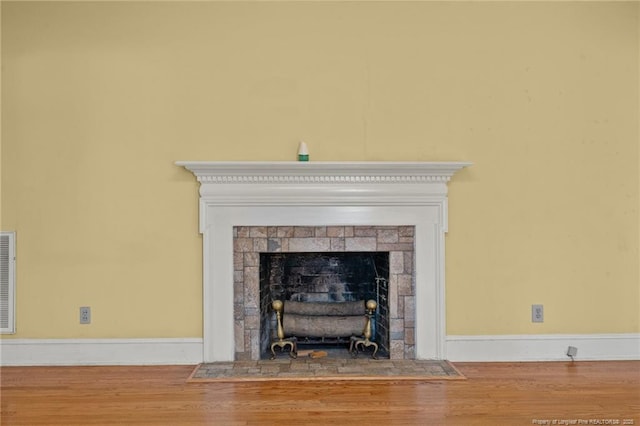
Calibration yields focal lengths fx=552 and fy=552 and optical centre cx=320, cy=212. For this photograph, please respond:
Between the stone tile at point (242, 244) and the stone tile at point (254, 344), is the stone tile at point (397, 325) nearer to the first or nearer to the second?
the stone tile at point (254, 344)

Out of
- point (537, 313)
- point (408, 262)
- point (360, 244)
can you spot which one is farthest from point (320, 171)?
point (537, 313)

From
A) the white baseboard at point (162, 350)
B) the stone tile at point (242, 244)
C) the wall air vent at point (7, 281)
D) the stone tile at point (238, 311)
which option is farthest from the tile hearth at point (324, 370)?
the wall air vent at point (7, 281)

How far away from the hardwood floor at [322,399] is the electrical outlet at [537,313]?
0.32m

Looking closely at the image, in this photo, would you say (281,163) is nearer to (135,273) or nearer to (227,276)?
(227,276)

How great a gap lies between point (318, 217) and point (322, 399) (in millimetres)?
1199

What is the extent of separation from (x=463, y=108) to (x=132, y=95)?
222 cm

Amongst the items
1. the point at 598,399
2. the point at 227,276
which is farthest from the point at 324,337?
the point at 598,399

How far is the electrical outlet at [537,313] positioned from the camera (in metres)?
3.75

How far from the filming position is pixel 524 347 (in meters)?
3.74

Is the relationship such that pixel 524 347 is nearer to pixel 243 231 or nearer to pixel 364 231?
pixel 364 231

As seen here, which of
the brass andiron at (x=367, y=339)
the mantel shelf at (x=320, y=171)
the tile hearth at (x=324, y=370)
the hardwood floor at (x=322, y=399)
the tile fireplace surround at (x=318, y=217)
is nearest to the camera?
the hardwood floor at (x=322, y=399)

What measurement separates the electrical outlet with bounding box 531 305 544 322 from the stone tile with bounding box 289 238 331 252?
1.45 meters

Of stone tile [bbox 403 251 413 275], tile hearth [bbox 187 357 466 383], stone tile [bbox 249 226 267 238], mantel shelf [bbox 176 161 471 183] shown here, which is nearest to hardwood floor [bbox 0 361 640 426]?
tile hearth [bbox 187 357 466 383]

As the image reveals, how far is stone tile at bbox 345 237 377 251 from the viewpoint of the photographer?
373cm
